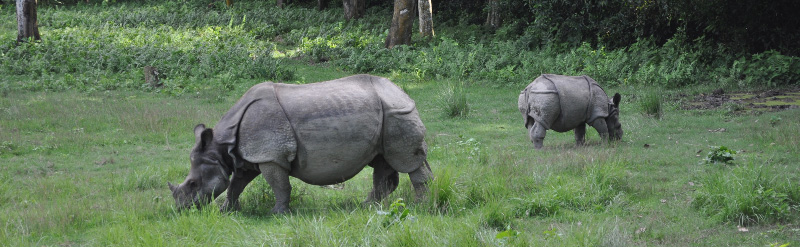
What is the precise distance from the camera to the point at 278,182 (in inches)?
289

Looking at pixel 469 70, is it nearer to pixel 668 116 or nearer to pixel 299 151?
pixel 668 116

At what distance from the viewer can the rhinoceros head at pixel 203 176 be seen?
7.32 m

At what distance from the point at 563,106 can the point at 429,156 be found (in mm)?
2200

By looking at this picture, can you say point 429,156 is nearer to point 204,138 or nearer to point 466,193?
point 466,193

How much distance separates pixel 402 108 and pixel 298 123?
1.09m

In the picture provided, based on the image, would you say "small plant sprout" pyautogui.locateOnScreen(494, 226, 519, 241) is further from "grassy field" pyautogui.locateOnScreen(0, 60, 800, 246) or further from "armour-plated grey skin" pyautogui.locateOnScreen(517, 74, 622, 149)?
"armour-plated grey skin" pyautogui.locateOnScreen(517, 74, 622, 149)

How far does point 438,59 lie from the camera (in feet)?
69.8

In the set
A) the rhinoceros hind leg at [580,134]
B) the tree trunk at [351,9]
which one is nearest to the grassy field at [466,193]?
the rhinoceros hind leg at [580,134]

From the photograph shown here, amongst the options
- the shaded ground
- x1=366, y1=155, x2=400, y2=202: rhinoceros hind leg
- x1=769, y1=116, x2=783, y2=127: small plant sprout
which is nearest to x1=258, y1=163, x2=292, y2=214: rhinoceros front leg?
x1=366, y1=155, x2=400, y2=202: rhinoceros hind leg

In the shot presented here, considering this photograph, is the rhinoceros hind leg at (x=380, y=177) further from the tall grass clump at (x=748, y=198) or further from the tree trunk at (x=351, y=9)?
the tree trunk at (x=351, y=9)

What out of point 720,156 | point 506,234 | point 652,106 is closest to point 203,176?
point 506,234

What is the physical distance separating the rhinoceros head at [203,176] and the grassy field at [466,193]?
0.64 feet

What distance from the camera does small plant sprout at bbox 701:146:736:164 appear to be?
952 centimetres

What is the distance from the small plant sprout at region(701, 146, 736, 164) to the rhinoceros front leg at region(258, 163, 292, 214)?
5.67 metres
